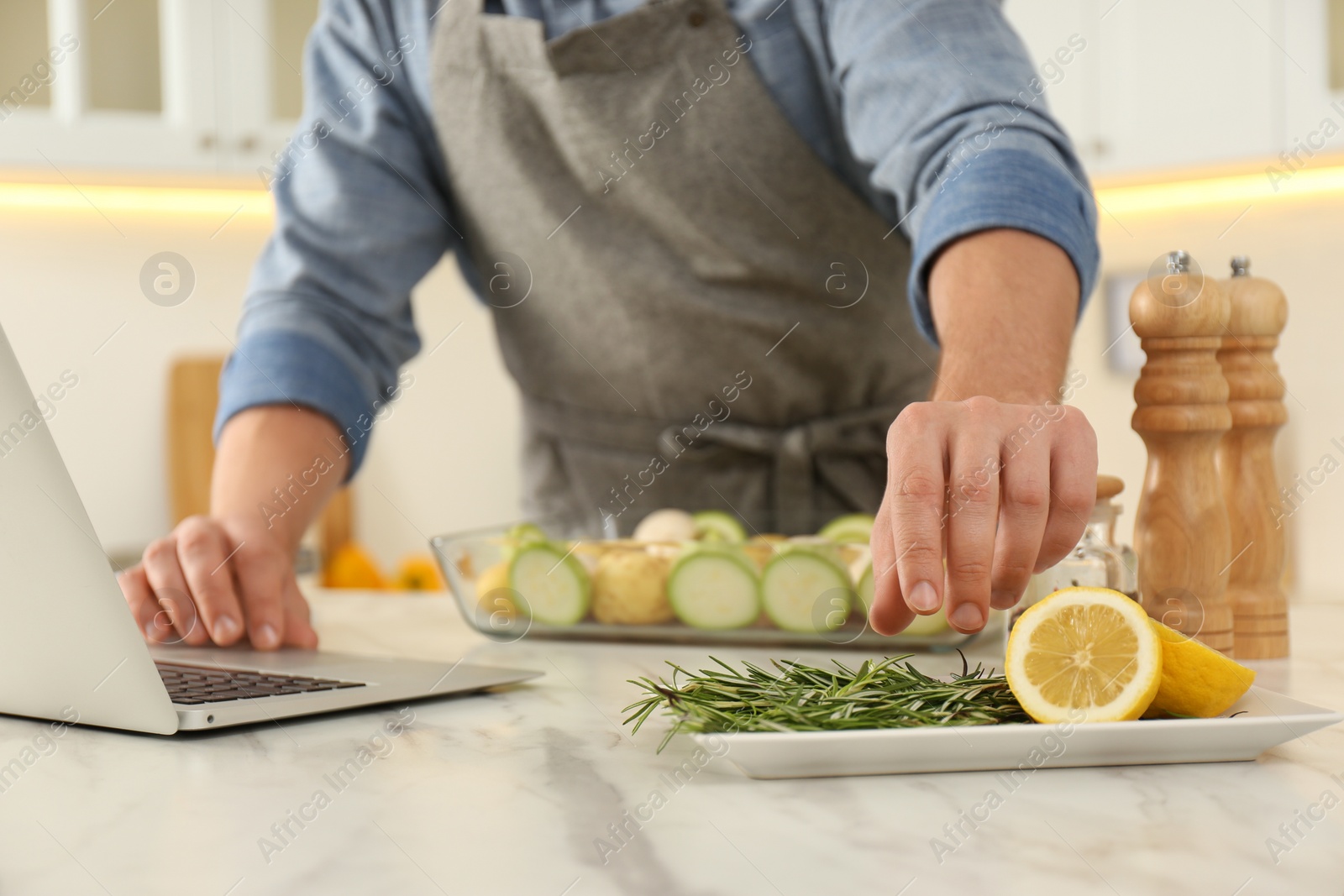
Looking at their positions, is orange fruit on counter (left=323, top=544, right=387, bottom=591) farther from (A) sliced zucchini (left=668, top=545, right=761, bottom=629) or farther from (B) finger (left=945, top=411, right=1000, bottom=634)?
(B) finger (left=945, top=411, right=1000, bottom=634)

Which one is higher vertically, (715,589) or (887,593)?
(887,593)

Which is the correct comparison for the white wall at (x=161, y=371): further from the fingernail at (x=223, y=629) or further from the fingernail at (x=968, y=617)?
the fingernail at (x=968, y=617)

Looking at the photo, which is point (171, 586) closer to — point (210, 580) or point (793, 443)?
point (210, 580)

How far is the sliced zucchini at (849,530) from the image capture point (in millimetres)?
788

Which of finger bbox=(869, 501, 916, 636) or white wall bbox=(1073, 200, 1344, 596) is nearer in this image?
finger bbox=(869, 501, 916, 636)

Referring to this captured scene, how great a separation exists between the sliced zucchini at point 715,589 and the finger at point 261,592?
278 millimetres

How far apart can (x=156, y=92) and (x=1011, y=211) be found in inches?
71.8

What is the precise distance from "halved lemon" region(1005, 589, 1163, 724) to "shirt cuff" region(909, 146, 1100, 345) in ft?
0.99

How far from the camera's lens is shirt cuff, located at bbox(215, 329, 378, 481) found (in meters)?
1.00

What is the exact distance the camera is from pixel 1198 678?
1.62 ft

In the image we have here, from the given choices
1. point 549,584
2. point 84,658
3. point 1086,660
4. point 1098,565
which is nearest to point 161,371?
point 549,584

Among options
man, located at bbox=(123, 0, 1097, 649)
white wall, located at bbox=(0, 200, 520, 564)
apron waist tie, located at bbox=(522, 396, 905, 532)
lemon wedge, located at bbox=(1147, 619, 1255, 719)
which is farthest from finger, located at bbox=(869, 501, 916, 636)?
white wall, located at bbox=(0, 200, 520, 564)

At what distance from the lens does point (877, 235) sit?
1.12 metres

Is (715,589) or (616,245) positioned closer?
(715,589)
